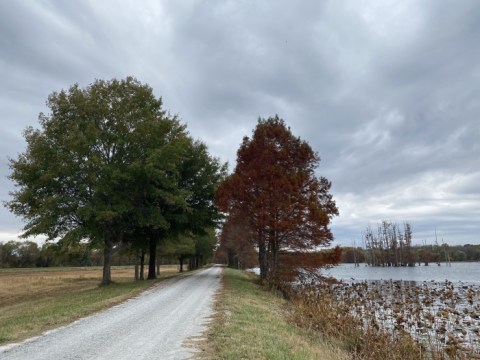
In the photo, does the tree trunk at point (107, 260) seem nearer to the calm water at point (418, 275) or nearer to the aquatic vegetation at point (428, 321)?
the aquatic vegetation at point (428, 321)

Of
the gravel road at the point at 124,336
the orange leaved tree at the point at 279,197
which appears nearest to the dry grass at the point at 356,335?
the gravel road at the point at 124,336

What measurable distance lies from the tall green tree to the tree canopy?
2.4 inches

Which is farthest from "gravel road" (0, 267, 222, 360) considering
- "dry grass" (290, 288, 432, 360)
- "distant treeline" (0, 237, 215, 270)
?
"distant treeline" (0, 237, 215, 270)

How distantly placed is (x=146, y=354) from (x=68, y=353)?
1.56 metres

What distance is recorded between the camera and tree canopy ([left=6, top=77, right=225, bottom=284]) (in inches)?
1048

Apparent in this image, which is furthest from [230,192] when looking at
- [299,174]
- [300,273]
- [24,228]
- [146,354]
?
[146,354]

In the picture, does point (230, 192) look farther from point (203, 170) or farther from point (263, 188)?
point (203, 170)

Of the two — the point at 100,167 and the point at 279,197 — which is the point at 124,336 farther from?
the point at 100,167

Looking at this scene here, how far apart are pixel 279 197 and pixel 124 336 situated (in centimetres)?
1514

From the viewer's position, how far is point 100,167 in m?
26.7

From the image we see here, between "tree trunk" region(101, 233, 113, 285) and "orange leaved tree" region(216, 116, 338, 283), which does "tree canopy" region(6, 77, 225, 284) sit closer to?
"tree trunk" region(101, 233, 113, 285)

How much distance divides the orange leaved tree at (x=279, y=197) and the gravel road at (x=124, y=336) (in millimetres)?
9948

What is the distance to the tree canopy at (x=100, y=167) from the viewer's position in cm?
2661

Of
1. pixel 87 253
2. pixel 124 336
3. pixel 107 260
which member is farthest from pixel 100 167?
pixel 124 336
